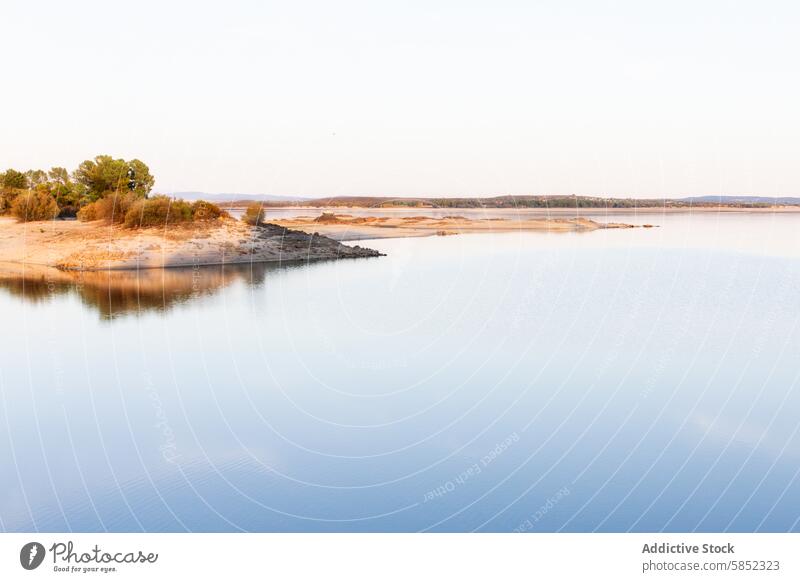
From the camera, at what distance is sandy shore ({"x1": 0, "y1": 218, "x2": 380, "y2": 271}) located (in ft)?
129

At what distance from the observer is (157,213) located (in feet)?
141

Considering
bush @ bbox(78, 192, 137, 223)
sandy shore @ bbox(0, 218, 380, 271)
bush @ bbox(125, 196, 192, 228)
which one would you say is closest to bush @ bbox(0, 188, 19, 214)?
sandy shore @ bbox(0, 218, 380, 271)

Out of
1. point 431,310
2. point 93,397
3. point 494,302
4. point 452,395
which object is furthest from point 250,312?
point 452,395

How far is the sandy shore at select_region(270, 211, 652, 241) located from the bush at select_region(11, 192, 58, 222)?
52.3 ft

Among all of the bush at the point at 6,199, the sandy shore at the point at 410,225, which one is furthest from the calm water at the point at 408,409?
the sandy shore at the point at 410,225

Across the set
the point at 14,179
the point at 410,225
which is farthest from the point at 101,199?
the point at 410,225

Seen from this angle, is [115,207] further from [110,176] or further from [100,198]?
[110,176]

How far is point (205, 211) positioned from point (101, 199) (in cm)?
630

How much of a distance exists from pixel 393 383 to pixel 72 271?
89.5ft

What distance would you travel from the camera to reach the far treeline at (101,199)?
43250 mm

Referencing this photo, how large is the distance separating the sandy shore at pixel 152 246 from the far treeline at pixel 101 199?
0.75 meters

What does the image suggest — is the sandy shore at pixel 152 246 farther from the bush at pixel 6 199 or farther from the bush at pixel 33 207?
the bush at pixel 6 199

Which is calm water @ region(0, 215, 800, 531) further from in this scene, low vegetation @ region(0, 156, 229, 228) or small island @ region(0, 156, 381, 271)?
low vegetation @ region(0, 156, 229, 228)

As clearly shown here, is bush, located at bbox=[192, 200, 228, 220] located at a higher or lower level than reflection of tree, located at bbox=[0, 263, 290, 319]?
higher
